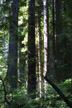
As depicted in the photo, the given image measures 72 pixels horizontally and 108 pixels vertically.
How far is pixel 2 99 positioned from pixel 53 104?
1810 mm

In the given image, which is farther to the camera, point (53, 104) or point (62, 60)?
point (62, 60)

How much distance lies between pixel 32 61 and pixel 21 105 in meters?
2.82

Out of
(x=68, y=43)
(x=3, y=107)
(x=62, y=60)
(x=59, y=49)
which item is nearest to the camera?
(x=3, y=107)

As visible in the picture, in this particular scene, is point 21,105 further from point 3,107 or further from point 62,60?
point 62,60

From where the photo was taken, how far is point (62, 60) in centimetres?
1577

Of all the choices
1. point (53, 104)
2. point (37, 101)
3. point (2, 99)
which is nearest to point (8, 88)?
point (2, 99)

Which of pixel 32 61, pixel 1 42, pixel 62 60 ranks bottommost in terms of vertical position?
pixel 62 60

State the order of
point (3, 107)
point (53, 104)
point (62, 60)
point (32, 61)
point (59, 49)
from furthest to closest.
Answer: point (62, 60), point (59, 49), point (32, 61), point (53, 104), point (3, 107)

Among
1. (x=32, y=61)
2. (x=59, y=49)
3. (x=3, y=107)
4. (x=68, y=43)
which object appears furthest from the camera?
(x=68, y=43)

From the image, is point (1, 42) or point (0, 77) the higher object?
point (1, 42)

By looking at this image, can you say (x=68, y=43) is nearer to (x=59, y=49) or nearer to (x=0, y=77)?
(x=59, y=49)

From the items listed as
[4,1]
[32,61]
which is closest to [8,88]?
[32,61]

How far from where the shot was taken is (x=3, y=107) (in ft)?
18.4

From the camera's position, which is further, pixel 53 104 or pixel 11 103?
pixel 53 104
